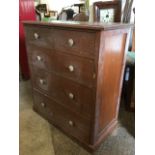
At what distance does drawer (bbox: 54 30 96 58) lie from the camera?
1.11 m

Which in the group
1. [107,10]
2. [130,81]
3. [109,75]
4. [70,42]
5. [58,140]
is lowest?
[58,140]

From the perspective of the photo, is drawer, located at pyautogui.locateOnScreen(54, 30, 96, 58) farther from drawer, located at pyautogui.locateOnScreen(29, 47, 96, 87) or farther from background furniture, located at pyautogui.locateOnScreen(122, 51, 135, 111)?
background furniture, located at pyautogui.locateOnScreen(122, 51, 135, 111)

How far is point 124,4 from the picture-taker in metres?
1.87

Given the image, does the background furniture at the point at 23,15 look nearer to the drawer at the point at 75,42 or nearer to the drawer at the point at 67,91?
the drawer at the point at 67,91

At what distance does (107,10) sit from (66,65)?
1020 mm

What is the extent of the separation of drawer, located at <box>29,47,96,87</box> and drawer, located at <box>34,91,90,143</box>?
376mm

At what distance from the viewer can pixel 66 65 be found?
1.36 metres

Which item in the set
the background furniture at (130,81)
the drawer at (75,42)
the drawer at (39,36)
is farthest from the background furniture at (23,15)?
the background furniture at (130,81)

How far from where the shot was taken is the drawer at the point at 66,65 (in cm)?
120

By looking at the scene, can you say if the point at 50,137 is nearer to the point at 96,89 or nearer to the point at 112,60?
the point at 96,89

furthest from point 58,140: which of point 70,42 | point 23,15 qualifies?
point 23,15

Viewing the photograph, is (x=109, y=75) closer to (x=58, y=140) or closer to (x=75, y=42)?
(x=75, y=42)
